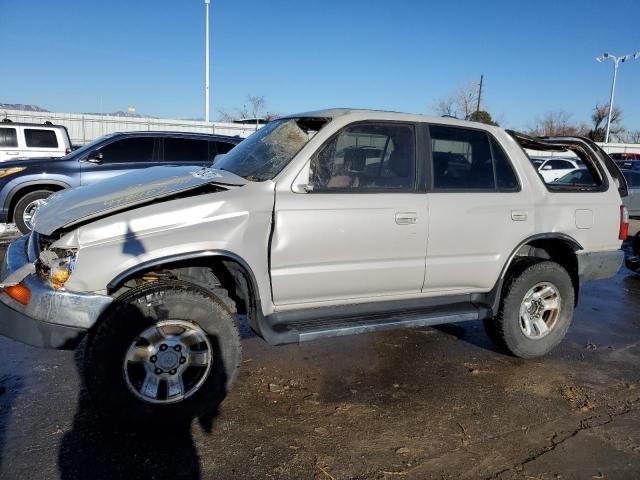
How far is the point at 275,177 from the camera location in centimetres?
344

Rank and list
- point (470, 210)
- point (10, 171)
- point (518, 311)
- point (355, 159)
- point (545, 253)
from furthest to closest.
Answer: point (10, 171) < point (545, 253) < point (518, 311) < point (470, 210) < point (355, 159)

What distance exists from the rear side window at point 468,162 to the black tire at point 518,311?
2.38ft

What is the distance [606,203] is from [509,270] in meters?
1.13

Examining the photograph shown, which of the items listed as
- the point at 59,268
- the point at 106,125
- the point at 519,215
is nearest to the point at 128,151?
the point at 59,268

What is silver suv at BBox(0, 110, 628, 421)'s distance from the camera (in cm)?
297

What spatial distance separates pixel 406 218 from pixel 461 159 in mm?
828

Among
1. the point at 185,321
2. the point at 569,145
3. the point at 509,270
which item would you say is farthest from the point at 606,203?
the point at 185,321

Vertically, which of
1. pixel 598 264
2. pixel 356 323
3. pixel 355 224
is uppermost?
pixel 355 224

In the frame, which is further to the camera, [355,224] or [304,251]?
[355,224]

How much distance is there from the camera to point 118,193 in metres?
3.34

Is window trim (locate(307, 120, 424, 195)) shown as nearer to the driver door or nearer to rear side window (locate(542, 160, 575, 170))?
the driver door

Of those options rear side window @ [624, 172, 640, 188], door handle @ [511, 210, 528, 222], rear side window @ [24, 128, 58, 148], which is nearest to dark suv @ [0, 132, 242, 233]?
rear side window @ [24, 128, 58, 148]

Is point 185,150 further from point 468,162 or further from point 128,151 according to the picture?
point 468,162

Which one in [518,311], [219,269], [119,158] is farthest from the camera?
[119,158]
